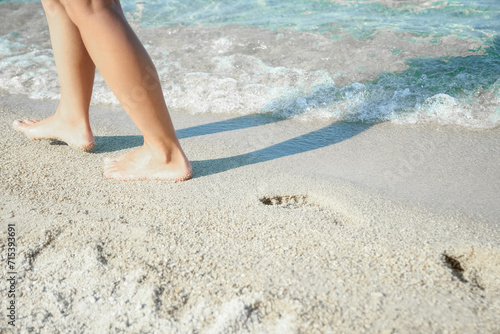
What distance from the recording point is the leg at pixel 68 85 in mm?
1828

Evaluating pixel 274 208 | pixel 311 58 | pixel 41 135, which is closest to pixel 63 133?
pixel 41 135

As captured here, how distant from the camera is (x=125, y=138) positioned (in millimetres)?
2279

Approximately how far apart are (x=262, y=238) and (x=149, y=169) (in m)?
0.66

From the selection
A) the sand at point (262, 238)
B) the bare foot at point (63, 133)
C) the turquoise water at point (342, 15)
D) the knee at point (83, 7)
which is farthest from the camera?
the turquoise water at point (342, 15)

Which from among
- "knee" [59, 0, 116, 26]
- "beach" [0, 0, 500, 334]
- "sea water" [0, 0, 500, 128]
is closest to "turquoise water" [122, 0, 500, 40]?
"sea water" [0, 0, 500, 128]

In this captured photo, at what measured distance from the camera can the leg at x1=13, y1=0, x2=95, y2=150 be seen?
183 cm

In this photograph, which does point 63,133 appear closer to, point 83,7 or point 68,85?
point 68,85

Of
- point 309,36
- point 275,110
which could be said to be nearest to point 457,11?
point 309,36

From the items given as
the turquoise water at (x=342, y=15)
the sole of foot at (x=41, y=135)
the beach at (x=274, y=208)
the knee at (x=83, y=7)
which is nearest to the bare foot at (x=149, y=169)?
the beach at (x=274, y=208)

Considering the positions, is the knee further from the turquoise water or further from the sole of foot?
the turquoise water

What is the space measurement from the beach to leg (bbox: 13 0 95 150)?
0.27ft

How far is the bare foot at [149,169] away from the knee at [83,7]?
23.4 inches

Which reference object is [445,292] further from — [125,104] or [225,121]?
[225,121]

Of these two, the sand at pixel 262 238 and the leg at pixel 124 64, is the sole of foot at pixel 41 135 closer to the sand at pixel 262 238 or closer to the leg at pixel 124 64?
the sand at pixel 262 238
